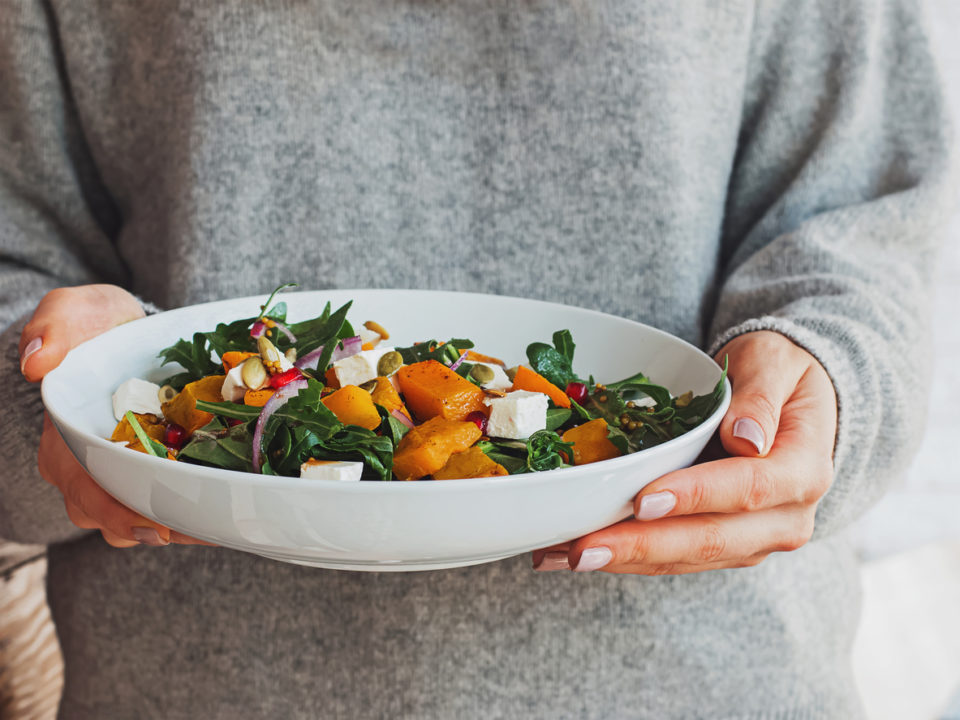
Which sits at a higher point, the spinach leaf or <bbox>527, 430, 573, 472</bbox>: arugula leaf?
<bbox>527, 430, 573, 472</bbox>: arugula leaf

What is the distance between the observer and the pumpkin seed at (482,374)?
0.77 meters

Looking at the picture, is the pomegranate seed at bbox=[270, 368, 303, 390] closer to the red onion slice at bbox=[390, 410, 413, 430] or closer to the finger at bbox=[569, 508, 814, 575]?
the red onion slice at bbox=[390, 410, 413, 430]

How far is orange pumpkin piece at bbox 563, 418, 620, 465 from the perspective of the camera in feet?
2.28

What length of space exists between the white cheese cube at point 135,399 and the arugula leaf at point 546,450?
382 millimetres

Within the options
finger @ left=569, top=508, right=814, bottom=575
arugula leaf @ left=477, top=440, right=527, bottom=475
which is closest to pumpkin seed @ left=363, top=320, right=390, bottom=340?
arugula leaf @ left=477, top=440, right=527, bottom=475

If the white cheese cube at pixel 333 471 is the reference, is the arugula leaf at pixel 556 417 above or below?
below

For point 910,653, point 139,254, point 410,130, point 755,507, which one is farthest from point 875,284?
point 910,653

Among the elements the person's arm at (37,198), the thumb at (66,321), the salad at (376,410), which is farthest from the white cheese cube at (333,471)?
the person's arm at (37,198)

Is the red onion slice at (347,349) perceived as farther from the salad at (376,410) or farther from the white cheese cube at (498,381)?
the white cheese cube at (498,381)

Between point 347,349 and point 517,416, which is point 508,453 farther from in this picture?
point 347,349

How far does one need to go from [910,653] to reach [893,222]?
1.50 meters

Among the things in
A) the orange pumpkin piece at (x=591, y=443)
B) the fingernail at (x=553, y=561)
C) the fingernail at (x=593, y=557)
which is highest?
the orange pumpkin piece at (x=591, y=443)

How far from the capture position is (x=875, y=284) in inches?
42.5

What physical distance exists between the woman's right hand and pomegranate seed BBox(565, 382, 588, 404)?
398 mm
